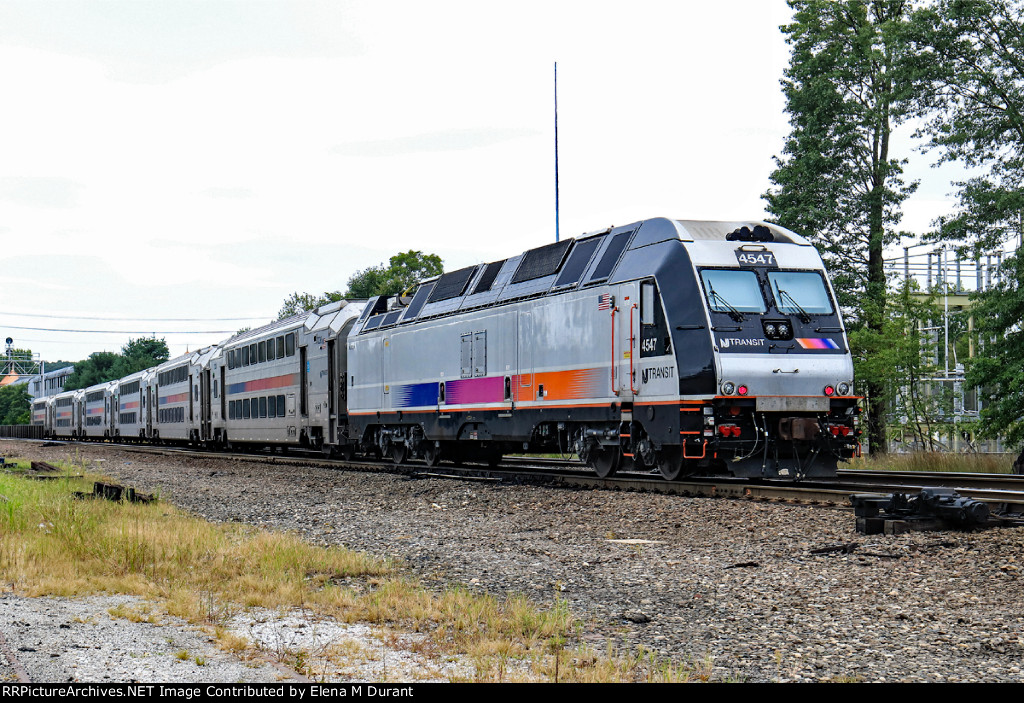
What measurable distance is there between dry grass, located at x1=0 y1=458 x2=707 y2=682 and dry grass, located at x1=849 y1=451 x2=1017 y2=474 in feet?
45.4

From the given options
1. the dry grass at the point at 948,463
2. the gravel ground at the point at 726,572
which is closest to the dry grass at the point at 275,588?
the gravel ground at the point at 726,572

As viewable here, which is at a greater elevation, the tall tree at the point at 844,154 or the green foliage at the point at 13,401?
the tall tree at the point at 844,154

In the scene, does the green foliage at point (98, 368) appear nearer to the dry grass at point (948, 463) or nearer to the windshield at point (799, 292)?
the dry grass at point (948, 463)

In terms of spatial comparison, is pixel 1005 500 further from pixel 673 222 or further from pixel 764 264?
pixel 673 222

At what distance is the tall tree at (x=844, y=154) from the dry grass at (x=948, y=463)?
658 centimetres

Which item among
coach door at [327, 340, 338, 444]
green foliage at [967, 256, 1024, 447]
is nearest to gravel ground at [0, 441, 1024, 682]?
green foliage at [967, 256, 1024, 447]

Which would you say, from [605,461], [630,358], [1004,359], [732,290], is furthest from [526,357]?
[1004,359]

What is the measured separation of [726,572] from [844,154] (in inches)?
917

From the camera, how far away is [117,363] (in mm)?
124062

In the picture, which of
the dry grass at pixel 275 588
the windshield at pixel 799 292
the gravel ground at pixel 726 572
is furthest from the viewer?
the windshield at pixel 799 292

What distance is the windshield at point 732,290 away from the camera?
14078 mm

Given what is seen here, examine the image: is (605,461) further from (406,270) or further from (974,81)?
(406,270)

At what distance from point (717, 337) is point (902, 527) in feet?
15.3
